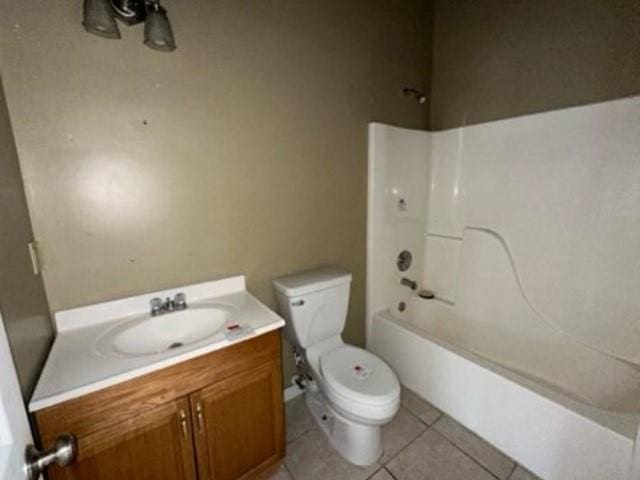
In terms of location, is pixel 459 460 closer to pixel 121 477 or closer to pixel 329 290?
pixel 329 290

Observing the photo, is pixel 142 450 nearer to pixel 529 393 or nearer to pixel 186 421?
pixel 186 421

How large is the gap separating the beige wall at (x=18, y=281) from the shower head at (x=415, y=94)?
2.03 metres

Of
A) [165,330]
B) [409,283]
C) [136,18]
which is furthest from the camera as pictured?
[409,283]

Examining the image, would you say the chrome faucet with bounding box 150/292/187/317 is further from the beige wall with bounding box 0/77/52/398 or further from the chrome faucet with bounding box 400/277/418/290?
the chrome faucet with bounding box 400/277/418/290

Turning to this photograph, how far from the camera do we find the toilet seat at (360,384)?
4.07 ft

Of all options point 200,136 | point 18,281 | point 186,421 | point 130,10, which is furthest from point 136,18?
point 186,421

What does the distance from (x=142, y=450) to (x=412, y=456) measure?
120cm

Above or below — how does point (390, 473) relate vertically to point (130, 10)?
below

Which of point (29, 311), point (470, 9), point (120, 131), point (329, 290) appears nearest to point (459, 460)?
point (329, 290)

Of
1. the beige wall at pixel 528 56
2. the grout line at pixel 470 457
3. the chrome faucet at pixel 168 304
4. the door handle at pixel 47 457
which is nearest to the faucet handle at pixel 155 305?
the chrome faucet at pixel 168 304

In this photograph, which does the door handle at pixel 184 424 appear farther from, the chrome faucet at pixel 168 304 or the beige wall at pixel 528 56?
→ the beige wall at pixel 528 56

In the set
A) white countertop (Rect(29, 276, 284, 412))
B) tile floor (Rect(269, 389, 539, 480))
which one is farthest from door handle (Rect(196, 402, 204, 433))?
tile floor (Rect(269, 389, 539, 480))

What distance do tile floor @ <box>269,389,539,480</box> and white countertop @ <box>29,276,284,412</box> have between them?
786 millimetres

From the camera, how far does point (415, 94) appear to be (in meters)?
2.06
